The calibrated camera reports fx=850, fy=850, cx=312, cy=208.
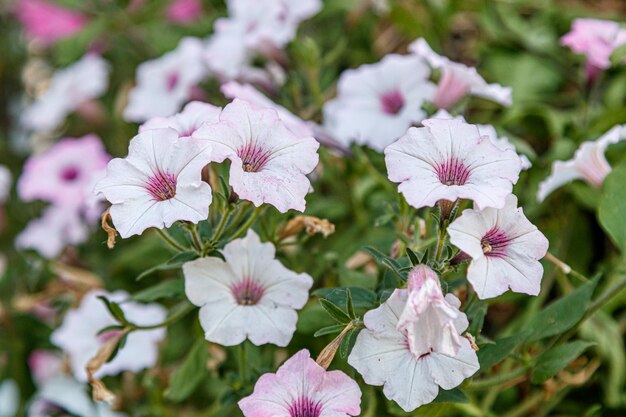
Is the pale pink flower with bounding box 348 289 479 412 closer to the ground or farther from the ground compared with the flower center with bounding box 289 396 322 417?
farther from the ground

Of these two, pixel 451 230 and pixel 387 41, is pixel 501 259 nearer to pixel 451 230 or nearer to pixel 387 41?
pixel 451 230

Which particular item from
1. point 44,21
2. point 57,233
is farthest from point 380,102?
point 44,21

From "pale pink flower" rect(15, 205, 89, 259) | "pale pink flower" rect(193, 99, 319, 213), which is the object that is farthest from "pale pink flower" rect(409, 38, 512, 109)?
"pale pink flower" rect(15, 205, 89, 259)

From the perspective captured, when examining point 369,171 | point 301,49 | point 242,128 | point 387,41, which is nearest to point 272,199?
point 242,128

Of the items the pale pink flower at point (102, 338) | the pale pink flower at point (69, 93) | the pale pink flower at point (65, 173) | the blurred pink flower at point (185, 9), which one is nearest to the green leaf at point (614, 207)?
the pale pink flower at point (102, 338)

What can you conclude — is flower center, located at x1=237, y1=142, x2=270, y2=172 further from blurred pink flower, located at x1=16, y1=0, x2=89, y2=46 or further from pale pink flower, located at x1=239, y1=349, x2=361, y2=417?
blurred pink flower, located at x1=16, y1=0, x2=89, y2=46

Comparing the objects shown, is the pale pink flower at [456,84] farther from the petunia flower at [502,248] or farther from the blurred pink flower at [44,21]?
the blurred pink flower at [44,21]

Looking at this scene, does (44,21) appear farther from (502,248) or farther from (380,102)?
(502,248)
